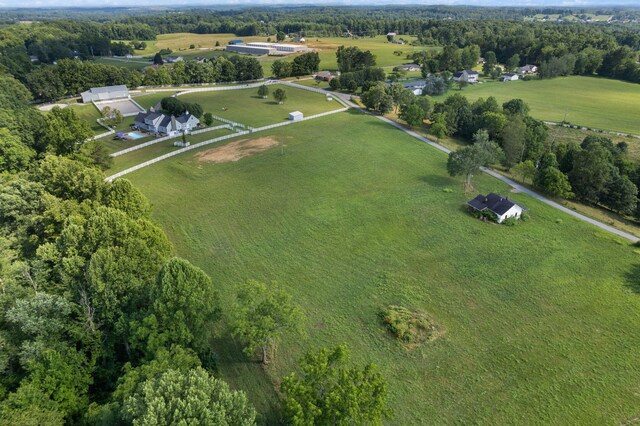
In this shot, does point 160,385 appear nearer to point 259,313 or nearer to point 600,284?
point 259,313

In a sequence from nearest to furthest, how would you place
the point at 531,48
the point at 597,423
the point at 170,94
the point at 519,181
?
the point at 597,423
the point at 519,181
the point at 170,94
the point at 531,48

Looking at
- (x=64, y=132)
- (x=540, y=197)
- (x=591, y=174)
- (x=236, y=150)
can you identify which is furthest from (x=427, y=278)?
(x=64, y=132)

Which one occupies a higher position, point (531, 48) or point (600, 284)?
point (531, 48)

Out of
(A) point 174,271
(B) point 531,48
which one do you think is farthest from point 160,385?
(B) point 531,48

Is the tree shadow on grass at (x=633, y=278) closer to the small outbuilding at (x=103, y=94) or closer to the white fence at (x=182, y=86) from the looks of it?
the small outbuilding at (x=103, y=94)

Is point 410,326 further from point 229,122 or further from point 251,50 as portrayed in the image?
point 251,50

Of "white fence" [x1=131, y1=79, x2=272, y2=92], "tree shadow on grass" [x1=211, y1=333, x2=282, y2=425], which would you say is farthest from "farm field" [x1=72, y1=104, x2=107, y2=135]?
"tree shadow on grass" [x1=211, y1=333, x2=282, y2=425]
